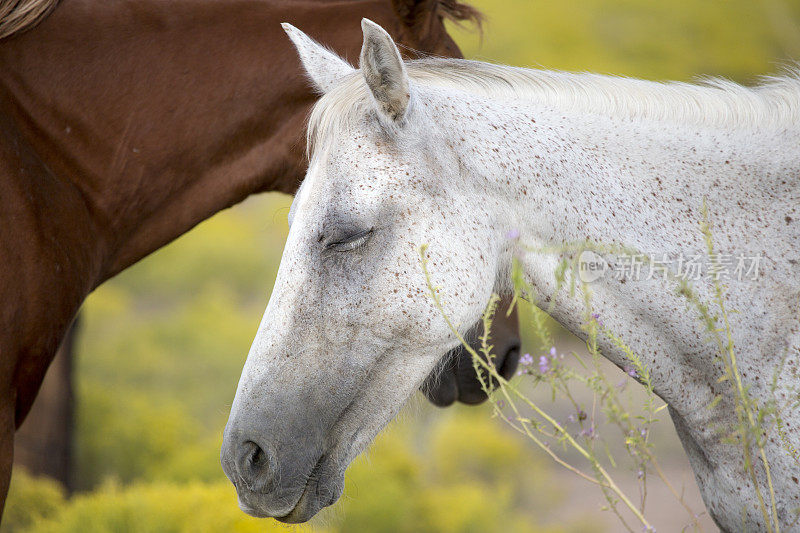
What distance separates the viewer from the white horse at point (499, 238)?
1.58m

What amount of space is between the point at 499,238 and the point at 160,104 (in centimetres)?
133

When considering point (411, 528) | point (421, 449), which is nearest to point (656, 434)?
point (421, 449)

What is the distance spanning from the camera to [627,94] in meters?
1.82

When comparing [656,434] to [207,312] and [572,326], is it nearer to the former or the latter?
[207,312]

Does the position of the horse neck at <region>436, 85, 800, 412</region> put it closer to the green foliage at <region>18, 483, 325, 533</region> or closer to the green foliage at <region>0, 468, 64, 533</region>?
the green foliage at <region>18, 483, 325, 533</region>

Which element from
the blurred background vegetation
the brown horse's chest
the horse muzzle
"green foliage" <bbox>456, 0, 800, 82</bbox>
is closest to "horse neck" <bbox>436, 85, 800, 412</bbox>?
the blurred background vegetation

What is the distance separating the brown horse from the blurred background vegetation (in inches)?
12.5

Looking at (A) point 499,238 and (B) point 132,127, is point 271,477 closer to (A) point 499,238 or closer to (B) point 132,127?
(A) point 499,238

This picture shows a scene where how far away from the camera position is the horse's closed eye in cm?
158

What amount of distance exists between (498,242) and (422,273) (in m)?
0.22

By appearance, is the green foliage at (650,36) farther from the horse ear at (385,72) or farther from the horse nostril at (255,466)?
the horse nostril at (255,466)

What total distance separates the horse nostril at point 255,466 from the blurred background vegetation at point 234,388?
324 millimetres

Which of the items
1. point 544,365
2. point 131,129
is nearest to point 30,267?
point 131,129

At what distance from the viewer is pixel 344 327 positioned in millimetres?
1581
